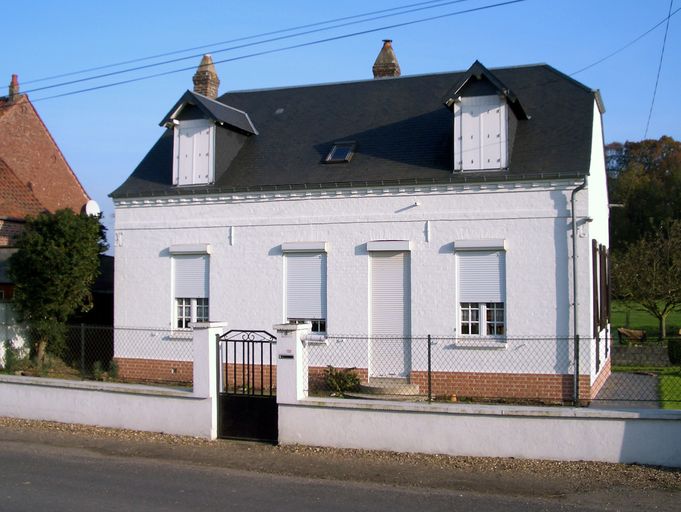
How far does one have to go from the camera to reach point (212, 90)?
22625mm

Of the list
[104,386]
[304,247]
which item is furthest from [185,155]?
[104,386]

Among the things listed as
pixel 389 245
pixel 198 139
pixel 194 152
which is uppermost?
pixel 198 139

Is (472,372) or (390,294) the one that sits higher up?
(390,294)

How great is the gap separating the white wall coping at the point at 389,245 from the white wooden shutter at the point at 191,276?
13.5 feet

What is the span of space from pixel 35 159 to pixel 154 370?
12679 millimetres

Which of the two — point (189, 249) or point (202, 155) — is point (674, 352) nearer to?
point (189, 249)

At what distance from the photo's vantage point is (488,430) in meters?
10.1

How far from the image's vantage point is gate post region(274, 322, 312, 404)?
433 inches

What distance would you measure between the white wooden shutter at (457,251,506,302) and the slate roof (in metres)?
1.60

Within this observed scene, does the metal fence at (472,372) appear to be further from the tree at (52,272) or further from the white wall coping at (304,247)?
the tree at (52,272)

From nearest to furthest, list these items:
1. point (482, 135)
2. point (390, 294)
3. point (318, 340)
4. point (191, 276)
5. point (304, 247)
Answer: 1. point (482, 135)
2. point (390, 294)
3. point (318, 340)
4. point (304, 247)
5. point (191, 276)

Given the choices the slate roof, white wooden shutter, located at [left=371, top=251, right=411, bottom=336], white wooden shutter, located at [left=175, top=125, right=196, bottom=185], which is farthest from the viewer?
white wooden shutter, located at [left=175, top=125, right=196, bottom=185]

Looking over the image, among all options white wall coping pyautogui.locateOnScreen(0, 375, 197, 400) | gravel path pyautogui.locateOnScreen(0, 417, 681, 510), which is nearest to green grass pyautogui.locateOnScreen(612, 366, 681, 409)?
gravel path pyautogui.locateOnScreen(0, 417, 681, 510)

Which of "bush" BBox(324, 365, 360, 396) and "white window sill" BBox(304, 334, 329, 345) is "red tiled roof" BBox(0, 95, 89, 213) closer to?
"white window sill" BBox(304, 334, 329, 345)
